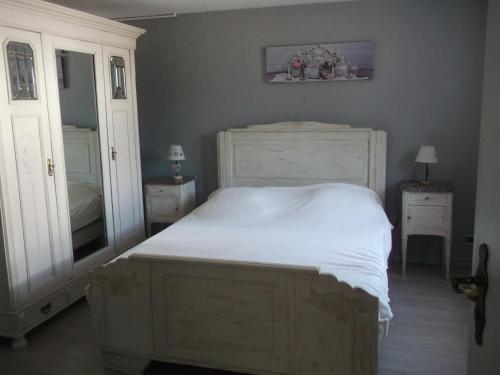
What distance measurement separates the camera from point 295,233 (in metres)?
3.09

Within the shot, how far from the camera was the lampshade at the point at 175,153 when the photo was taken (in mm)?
4121

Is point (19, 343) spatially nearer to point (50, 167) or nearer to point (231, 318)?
point (50, 167)

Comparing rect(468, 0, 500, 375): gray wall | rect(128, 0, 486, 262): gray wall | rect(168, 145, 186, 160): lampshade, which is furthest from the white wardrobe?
rect(468, 0, 500, 375): gray wall

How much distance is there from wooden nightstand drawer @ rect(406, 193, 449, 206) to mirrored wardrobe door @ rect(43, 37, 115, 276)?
2250 millimetres

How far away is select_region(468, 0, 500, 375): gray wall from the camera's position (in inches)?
35.9

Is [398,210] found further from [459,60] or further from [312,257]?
[312,257]

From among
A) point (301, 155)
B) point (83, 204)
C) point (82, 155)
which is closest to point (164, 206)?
point (83, 204)

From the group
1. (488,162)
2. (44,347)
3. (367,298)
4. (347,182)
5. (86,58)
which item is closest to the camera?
(488,162)

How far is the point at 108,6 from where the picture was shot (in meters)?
3.85

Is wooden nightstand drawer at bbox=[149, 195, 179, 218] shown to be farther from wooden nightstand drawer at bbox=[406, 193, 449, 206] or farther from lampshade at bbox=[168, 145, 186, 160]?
wooden nightstand drawer at bbox=[406, 193, 449, 206]

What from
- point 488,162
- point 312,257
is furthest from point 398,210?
point 488,162

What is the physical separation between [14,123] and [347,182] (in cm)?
244

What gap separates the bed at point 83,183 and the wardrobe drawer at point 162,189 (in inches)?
25.7

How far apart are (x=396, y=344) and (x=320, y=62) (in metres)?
2.24
